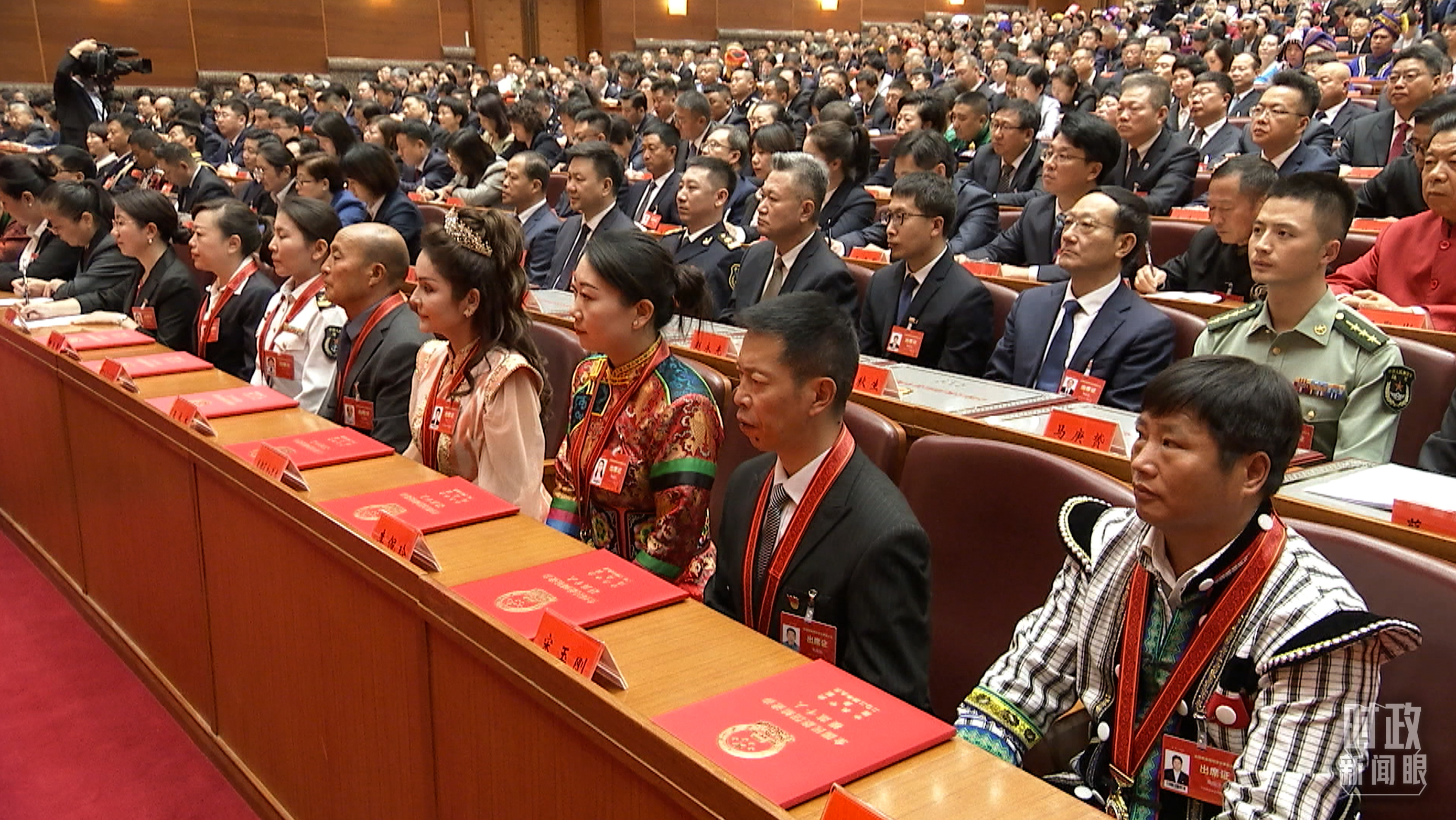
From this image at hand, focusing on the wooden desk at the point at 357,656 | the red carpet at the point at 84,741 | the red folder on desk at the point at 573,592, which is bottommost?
the red carpet at the point at 84,741

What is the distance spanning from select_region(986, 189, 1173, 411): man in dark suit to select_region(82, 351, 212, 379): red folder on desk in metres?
1.97

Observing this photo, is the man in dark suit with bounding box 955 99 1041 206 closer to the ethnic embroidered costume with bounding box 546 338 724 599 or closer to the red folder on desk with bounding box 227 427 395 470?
the ethnic embroidered costume with bounding box 546 338 724 599

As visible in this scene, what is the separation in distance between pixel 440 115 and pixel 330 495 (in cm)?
751

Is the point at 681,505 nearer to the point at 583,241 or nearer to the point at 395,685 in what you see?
the point at 395,685

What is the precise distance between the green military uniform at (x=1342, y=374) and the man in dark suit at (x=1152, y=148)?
247 centimetres

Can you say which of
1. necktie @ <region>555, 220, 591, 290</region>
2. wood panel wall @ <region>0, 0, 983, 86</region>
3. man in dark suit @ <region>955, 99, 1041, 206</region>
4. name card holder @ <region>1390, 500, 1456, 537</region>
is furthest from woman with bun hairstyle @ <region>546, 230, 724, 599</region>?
wood panel wall @ <region>0, 0, 983, 86</region>

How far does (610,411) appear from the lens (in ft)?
6.11

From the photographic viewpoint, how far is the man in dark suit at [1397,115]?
4824 millimetres

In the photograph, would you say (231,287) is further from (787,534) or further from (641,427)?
(787,534)

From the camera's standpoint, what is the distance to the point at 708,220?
3.87m

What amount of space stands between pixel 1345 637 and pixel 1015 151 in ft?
13.8

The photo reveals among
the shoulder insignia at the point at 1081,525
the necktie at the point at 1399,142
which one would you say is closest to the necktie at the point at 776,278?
the shoulder insignia at the point at 1081,525

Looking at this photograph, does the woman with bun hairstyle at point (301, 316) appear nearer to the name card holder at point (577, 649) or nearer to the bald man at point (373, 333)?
the bald man at point (373, 333)

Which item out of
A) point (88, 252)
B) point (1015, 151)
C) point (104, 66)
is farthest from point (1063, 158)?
point (104, 66)
